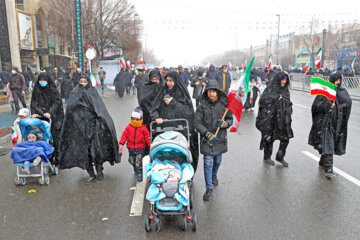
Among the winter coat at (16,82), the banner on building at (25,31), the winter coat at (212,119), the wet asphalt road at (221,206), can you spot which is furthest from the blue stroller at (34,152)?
the banner on building at (25,31)

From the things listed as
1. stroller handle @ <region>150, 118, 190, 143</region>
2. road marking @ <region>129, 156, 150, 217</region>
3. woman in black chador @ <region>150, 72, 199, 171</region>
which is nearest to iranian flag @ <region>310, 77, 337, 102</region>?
woman in black chador @ <region>150, 72, 199, 171</region>

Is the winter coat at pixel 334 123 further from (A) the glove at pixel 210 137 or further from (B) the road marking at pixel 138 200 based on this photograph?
(B) the road marking at pixel 138 200

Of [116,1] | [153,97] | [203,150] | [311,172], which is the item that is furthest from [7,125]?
[116,1]

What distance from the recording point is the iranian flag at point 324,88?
532 centimetres

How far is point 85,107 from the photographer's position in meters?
5.12

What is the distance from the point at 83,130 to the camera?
202 inches

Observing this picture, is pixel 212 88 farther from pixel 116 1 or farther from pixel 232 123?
pixel 116 1

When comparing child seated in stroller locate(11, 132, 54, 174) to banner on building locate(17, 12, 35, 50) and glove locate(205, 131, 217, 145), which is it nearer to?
glove locate(205, 131, 217, 145)

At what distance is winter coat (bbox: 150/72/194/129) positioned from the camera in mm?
4785

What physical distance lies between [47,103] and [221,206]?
3983 mm

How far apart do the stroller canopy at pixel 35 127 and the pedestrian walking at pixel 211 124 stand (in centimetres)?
286

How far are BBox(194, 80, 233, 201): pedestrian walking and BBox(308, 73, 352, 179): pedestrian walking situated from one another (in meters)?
2.06

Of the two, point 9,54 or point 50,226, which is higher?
point 9,54

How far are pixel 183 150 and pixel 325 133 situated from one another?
3.05m
